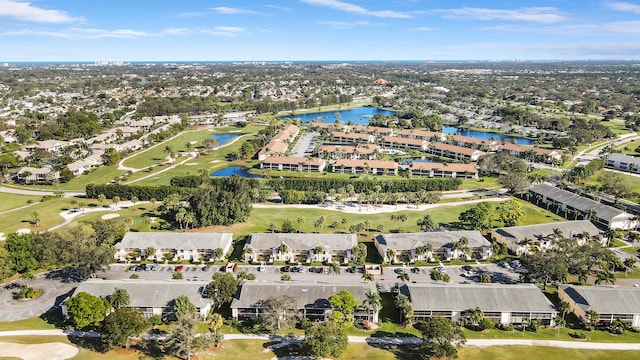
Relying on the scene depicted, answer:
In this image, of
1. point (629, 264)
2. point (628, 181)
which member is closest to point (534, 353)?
point (629, 264)

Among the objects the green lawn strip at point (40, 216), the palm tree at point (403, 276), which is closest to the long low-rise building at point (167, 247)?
the green lawn strip at point (40, 216)

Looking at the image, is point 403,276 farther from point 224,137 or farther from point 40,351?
point 224,137

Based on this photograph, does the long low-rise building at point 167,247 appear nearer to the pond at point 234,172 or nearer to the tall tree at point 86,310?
the tall tree at point 86,310

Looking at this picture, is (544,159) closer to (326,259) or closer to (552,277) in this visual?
(552,277)

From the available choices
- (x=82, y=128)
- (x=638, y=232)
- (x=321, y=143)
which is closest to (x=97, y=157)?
(x=82, y=128)

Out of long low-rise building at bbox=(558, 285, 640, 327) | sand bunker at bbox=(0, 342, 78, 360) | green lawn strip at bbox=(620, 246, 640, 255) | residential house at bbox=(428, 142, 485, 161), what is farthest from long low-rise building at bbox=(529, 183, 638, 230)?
sand bunker at bbox=(0, 342, 78, 360)

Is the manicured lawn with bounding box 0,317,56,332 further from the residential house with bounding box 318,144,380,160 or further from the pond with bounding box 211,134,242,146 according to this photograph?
the pond with bounding box 211,134,242,146

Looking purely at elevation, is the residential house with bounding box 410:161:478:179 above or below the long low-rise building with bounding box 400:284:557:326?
above
